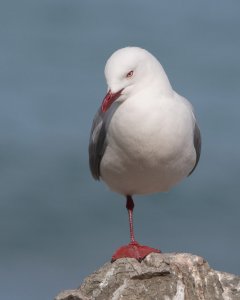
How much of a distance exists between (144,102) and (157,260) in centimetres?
196

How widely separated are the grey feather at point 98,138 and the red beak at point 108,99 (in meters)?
0.61

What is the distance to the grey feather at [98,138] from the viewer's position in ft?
38.1

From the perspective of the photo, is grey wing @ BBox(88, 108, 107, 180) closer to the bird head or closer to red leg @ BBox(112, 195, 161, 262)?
the bird head

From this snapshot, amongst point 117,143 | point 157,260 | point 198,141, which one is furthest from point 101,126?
point 157,260

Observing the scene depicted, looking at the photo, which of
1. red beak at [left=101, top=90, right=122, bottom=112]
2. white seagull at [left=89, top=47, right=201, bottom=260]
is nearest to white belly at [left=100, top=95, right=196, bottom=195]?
white seagull at [left=89, top=47, right=201, bottom=260]

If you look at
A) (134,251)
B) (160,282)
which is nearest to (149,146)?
(134,251)

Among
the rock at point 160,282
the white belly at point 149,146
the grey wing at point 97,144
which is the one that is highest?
the grey wing at point 97,144

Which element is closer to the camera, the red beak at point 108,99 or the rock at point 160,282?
the rock at point 160,282

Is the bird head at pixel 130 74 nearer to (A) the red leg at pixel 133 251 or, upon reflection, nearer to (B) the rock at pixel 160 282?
(A) the red leg at pixel 133 251

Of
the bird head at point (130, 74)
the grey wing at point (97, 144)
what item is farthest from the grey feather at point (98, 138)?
the bird head at point (130, 74)

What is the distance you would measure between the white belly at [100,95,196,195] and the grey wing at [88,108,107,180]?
168mm

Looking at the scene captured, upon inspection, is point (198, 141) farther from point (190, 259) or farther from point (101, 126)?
point (190, 259)

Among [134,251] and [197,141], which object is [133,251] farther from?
[197,141]

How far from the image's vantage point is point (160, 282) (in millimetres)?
9867
